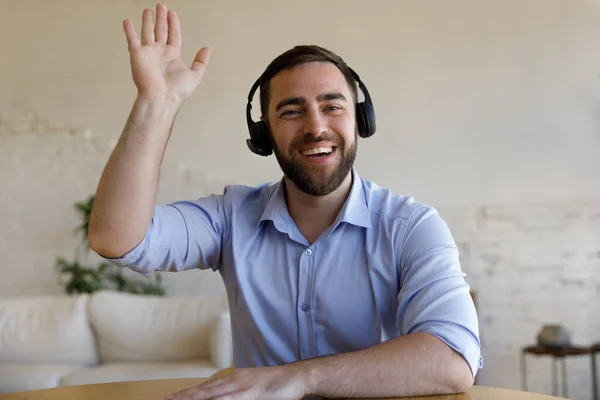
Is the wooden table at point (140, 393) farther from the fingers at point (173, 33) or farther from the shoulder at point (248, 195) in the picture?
the fingers at point (173, 33)

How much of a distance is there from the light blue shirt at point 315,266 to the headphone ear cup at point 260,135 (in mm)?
189

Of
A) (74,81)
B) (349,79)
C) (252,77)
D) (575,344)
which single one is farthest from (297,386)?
(74,81)

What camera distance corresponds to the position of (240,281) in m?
1.63

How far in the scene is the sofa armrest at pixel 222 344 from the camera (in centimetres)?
382

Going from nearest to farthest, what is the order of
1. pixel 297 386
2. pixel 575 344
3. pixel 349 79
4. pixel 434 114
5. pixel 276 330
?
pixel 297 386 → pixel 276 330 → pixel 349 79 → pixel 575 344 → pixel 434 114

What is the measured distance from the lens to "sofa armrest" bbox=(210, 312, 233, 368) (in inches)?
150

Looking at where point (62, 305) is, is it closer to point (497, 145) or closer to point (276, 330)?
point (497, 145)

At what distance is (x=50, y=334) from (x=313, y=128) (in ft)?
10.4

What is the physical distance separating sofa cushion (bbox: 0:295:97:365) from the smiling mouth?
305 cm

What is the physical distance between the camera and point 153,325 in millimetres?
4199

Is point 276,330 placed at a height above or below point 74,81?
below

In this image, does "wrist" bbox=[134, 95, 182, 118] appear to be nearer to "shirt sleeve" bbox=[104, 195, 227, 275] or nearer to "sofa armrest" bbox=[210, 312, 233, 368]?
"shirt sleeve" bbox=[104, 195, 227, 275]

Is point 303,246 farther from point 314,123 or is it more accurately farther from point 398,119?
point 398,119

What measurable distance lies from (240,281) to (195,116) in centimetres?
339
